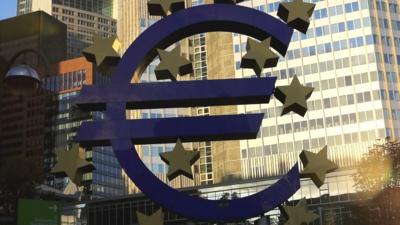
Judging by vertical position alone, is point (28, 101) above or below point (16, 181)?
above

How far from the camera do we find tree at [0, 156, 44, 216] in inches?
1895

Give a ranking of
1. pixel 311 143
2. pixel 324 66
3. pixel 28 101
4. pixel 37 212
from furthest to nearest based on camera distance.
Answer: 1. pixel 324 66
2. pixel 311 143
3. pixel 28 101
4. pixel 37 212

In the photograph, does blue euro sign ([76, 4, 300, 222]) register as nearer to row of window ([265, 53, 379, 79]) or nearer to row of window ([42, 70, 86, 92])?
row of window ([265, 53, 379, 79])

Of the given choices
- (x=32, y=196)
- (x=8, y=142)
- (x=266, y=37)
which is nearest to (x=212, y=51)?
(x=8, y=142)

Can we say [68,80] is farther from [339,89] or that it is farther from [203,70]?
[339,89]

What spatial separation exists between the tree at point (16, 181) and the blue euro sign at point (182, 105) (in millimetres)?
32185

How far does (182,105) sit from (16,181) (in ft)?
112

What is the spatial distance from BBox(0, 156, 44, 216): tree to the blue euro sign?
32185 mm

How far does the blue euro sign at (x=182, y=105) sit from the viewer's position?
16.6 m

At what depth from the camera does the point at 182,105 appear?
18.3 metres

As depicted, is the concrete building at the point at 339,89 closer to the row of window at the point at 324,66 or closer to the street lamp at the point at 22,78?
the row of window at the point at 324,66

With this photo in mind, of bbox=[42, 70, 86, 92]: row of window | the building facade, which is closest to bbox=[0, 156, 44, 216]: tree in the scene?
the building facade

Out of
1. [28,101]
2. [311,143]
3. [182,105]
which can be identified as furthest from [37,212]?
[311,143]

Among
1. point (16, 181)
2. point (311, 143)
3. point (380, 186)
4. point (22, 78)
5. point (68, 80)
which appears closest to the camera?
point (22, 78)
